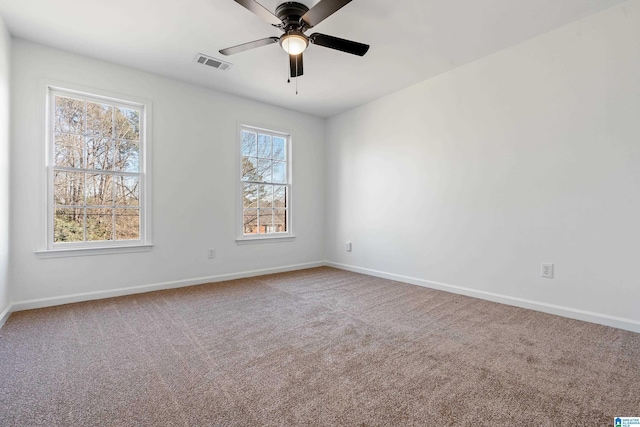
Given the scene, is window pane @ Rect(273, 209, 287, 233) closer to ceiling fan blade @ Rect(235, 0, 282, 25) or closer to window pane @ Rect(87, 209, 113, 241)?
window pane @ Rect(87, 209, 113, 241)

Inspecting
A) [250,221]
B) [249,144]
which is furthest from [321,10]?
[250,221]

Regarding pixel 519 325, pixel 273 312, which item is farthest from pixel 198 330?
pixel 519 325

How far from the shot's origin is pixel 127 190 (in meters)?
3.59

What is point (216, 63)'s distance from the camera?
11.2 feet

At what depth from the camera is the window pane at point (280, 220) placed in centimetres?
485

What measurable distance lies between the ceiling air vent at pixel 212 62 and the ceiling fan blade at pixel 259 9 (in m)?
1.23

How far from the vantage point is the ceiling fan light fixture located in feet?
7.97

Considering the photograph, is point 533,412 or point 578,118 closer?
point 533,412

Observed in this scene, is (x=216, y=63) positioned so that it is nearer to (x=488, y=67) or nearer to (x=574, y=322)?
(x=488, y=67)

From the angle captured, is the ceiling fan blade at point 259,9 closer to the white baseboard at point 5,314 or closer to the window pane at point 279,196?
the window pane at point 279,196

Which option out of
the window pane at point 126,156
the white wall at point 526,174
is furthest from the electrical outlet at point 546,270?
the window pane at point 126,156

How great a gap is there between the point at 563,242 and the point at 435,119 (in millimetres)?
1904

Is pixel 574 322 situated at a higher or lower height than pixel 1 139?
lower

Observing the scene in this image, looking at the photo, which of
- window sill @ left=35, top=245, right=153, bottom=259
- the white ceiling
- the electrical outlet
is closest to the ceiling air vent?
the white ceiling
